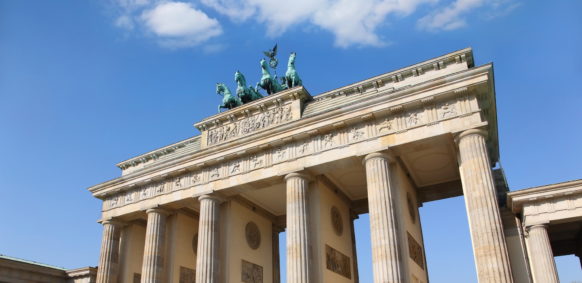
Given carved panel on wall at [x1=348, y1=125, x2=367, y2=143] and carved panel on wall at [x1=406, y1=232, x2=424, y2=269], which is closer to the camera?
carved panel on wall at [x1=406, y1=232, x2=424, y2=269]

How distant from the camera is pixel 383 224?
1952 cm

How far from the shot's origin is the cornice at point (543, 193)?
1808 centimetres

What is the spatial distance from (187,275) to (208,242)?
15.2ft

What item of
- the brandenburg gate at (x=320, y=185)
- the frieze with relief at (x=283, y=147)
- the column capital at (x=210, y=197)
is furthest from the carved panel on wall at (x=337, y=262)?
the column capital at (x=210, y=197)

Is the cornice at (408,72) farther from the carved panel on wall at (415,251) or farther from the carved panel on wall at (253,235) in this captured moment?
the carved panel on wall at (253,235)

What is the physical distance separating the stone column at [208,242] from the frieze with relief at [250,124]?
11.0 ft

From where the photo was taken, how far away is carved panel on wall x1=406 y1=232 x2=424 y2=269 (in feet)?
69.3

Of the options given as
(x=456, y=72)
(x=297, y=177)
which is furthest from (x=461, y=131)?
(x=297, y=177)

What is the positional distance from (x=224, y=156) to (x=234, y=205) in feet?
9.85

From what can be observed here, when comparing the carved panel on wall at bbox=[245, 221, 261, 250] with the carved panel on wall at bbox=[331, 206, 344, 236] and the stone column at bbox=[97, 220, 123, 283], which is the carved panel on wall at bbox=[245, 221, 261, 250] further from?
the stone column at bbox=[97, 220, 123, 283]

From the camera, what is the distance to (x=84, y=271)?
30141 millimetres

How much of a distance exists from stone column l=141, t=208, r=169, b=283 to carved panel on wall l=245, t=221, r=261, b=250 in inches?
174

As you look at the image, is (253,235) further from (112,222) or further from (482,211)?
(482,211)

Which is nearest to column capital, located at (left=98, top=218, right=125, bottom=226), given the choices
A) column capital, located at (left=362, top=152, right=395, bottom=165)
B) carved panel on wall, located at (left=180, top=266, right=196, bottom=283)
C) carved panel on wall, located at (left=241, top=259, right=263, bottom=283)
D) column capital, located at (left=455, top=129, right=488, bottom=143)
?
carved panel on wall, located at (left=180, top=266, right=196, bottom=283)
